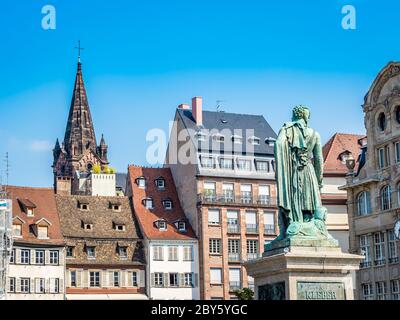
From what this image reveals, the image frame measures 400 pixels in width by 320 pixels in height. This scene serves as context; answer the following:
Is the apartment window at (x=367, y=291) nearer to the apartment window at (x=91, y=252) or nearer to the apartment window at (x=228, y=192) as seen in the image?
the apartment window at (x=228, y=192)

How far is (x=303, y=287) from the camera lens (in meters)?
18.3

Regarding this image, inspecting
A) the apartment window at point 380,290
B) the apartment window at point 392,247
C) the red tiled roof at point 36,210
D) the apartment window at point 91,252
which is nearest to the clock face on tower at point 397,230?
the apartment window at point 392,247

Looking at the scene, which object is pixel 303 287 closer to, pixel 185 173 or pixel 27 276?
pixel 27 276

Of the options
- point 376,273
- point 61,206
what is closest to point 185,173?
point 61,206

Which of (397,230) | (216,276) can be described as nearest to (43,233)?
(216,276)

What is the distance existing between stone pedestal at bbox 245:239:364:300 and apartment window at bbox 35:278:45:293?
5198 centimetres

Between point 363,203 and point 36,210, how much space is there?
2502cm

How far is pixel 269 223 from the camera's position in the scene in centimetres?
7512

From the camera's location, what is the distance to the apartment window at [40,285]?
226 ft

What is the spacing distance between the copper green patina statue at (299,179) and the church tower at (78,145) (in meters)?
121

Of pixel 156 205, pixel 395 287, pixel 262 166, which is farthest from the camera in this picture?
pixel 262 166

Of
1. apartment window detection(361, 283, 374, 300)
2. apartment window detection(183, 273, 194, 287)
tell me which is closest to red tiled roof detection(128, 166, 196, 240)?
apartment window detection(183, 273, 194, 287)

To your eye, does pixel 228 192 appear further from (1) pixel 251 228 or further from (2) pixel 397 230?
(2) pixel 397 230
